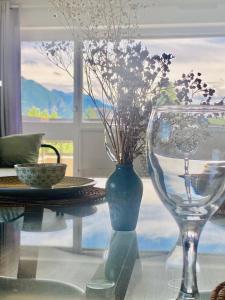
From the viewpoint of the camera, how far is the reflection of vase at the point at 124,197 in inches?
47.4

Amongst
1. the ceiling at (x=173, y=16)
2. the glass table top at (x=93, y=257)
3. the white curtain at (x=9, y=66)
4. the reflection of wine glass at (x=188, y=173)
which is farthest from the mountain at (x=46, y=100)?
the reflection of wine glass at (x=188, y=173)

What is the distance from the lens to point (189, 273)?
0.69 meters

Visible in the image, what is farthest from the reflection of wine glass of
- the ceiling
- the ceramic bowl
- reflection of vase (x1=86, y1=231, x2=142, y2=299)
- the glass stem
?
the ceiling

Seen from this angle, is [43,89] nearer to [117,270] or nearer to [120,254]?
[120,254]

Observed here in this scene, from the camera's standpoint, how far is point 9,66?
529 cm

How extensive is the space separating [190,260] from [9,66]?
489 cm

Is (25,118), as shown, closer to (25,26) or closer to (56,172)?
(25,26)

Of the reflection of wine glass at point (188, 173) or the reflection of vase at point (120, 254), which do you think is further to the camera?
the reflection of vase at point (120, 254)

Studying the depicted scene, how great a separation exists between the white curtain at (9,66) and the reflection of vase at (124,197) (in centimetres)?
428

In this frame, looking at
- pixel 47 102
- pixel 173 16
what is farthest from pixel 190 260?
pixel 47 102

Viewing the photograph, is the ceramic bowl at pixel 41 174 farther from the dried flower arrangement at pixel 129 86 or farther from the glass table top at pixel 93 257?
the dried flower arrangement at pixel 129 86

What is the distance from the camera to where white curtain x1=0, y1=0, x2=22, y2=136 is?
523 cm

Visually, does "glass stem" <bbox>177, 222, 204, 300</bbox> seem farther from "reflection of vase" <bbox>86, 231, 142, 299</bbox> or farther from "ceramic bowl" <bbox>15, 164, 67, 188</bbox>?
"ceramic bowl" <bbox>15, 164, 67, 188</bbox>

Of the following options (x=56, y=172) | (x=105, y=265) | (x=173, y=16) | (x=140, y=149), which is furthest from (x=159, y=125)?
(x=173, y=16)
